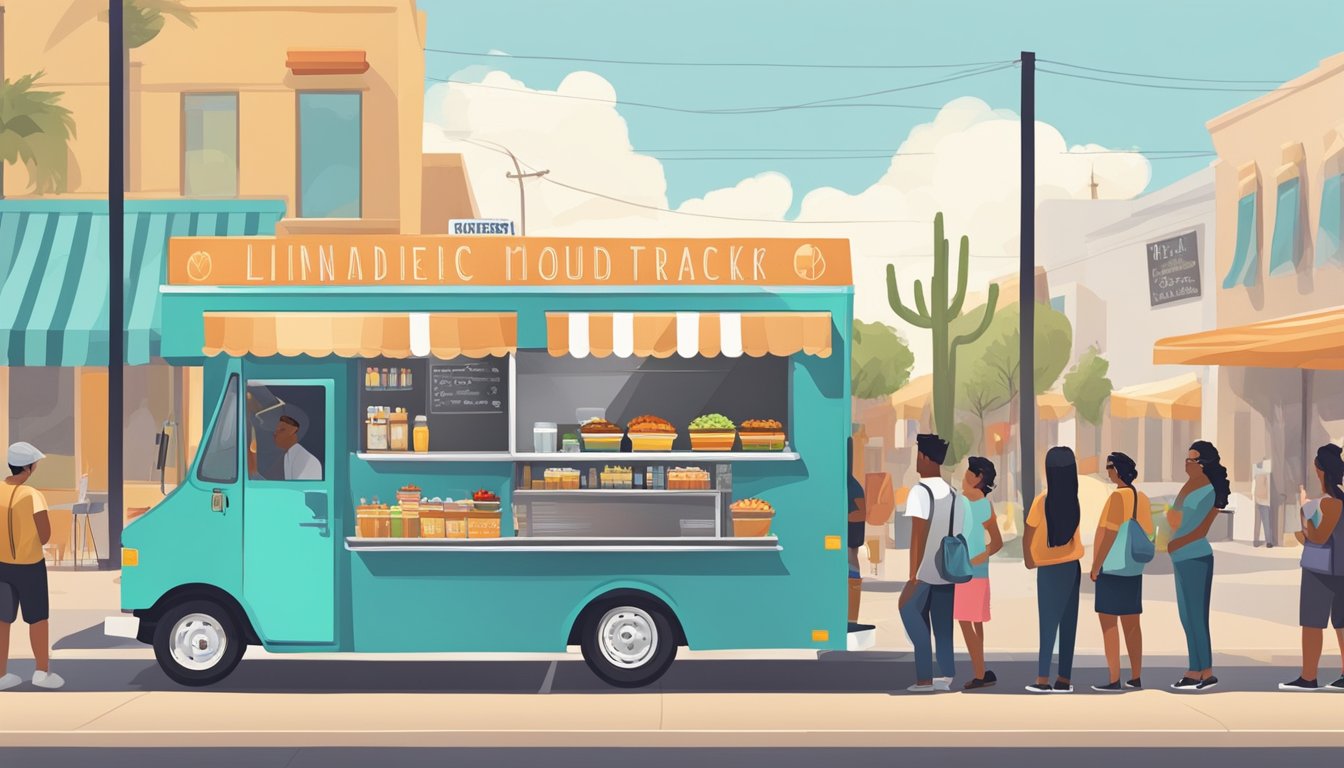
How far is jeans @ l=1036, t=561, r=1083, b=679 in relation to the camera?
1111 centimetres

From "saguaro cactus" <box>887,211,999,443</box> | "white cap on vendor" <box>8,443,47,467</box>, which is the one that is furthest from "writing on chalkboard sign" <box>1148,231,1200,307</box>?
"white cap on vendor" <box>8,443,47,467</box>

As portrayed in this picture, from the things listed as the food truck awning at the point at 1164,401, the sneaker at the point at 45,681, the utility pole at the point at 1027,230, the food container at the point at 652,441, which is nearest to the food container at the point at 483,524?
the food container at the point at 652,441

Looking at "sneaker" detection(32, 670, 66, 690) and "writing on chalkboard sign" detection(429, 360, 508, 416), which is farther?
"writing on chalkboard sign" detection(429, 360, 508, 416)

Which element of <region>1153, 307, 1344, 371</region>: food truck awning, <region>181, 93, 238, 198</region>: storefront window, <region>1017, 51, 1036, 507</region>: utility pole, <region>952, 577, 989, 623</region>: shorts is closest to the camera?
<region>952, 577, 989, 623</region>: shorts

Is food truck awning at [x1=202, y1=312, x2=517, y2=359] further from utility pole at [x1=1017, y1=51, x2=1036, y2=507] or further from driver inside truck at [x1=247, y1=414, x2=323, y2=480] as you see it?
utility pole at [x1=1017, y1=51, x2=1036, y2=507]

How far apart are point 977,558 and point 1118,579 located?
1.00m

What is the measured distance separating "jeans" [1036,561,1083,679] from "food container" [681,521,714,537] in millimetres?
2412

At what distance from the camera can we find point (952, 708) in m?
10.6

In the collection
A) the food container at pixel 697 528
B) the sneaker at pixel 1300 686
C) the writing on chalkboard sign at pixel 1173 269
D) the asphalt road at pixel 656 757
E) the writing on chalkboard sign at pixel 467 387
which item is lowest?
the sneaker at pixel 1300 686

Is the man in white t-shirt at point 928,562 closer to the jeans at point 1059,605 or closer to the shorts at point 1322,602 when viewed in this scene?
the jeans at point 1059,605

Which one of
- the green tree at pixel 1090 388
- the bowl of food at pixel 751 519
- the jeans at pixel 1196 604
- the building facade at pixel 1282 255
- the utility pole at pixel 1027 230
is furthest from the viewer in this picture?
the green tree at pixel 1090 388

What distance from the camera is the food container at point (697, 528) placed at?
11555mm

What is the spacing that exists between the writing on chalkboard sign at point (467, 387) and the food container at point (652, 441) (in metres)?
1.06

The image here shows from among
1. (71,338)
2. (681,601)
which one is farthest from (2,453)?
(681,601)
